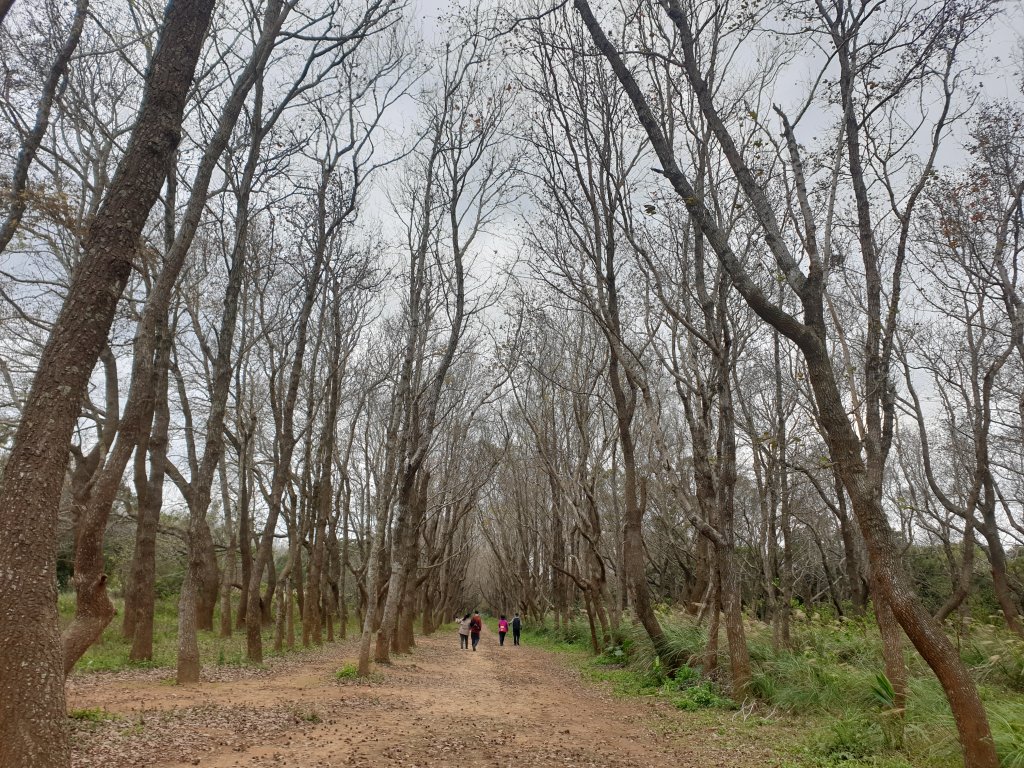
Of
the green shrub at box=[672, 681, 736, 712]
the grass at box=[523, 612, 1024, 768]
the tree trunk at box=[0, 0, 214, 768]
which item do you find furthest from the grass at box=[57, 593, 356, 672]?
the tree trunk at box=[0, 0, 214, 768]

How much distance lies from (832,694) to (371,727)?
5.77m

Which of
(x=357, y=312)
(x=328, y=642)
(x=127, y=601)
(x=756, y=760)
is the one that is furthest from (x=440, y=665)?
(x=756, y=760)

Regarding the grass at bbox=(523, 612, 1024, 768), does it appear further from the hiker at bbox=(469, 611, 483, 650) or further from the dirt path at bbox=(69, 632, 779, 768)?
the hiker at bbox=(469, 611, 483, 650)

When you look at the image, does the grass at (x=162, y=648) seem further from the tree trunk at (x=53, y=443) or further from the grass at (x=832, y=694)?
the tree trunk at (x=53, y=443)

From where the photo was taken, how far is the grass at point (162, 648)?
11164 mm

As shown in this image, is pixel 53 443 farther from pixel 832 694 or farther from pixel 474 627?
pixel 474 627

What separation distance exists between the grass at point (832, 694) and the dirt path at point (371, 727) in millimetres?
605

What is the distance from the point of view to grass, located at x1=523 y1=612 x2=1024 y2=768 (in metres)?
5.80

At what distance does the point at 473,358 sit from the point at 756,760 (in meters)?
14.6

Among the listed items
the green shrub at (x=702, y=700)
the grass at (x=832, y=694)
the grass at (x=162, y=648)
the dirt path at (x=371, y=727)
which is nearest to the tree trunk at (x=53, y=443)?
the dirt path at (x=371, y=727)

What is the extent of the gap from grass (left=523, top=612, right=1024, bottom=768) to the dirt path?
0.61 meters

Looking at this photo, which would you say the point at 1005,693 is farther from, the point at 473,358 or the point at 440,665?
the point at 473,358

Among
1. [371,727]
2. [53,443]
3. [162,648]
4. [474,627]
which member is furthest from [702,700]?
[474,627]

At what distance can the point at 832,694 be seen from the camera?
8148 millimetres
